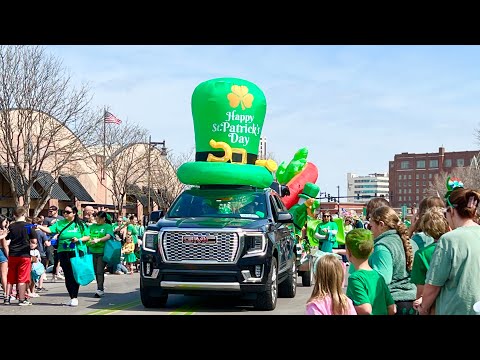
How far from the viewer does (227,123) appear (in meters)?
13.0

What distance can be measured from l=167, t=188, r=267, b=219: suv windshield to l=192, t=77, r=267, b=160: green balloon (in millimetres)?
1320

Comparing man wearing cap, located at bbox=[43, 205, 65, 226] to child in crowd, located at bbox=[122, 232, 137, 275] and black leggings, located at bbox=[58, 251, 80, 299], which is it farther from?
black leggings, located at bbox=[58, 251, 80, 299]

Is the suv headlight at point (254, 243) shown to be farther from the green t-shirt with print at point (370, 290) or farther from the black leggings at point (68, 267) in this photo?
the green t-shirt with print at point (370, 290)

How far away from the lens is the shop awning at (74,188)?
4653 centimetres

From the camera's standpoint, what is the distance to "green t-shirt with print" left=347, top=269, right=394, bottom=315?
500cm

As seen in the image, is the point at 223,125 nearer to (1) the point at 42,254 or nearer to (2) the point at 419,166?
(1) the point at 42,254

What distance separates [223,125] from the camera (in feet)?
42.6

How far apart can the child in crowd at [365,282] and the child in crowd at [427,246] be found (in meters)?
0.45

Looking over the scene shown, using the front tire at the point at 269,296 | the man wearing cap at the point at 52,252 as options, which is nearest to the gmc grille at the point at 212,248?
the front tire at the point at 269,296

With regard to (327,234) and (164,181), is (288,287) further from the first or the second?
(164,181)

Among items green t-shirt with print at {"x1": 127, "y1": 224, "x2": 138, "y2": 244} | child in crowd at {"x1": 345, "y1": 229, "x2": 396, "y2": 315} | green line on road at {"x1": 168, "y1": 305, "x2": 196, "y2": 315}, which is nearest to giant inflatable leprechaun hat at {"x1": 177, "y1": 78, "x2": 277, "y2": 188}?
green line on road at {"x1": 168, "y1": 305, "x2": 196, "y2": 315}

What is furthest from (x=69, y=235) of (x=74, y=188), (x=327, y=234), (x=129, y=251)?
(x=74, y=188)
